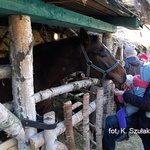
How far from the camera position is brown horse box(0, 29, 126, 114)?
2633 millimetres

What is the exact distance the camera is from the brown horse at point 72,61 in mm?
2633

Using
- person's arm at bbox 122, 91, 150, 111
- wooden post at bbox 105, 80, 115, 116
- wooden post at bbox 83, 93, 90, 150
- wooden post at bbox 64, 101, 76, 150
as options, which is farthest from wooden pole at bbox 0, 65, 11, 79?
wooden post at bbox 105, 80, 115, 116

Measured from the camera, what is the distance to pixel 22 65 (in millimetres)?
1557

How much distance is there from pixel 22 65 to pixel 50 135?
712mm

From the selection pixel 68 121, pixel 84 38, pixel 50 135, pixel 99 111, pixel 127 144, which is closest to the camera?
pixel 50 135

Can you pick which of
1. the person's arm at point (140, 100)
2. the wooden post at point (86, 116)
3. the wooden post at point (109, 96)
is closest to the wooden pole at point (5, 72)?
the wooden post at point (86, 116)

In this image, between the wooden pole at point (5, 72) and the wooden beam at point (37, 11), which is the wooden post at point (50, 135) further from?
the wooden beam at point (37, 11)

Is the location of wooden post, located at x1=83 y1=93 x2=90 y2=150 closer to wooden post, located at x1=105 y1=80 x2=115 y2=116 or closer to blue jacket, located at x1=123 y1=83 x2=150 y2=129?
blue jacket, located at x1=123 y1=83 x2=150 y2=129

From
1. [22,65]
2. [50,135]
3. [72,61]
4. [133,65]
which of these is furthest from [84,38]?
[133,65]

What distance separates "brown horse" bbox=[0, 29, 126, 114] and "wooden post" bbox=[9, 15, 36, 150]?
97 centimetres

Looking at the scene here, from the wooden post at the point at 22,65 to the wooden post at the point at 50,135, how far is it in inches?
5.6

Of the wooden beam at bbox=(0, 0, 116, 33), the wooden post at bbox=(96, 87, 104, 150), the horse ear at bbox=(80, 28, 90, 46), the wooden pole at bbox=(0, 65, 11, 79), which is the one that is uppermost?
the wooden beam at bbox=(0, 0, 116, 33)

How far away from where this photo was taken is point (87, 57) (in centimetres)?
263

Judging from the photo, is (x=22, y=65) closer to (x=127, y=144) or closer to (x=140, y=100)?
(x=140, y=100)
